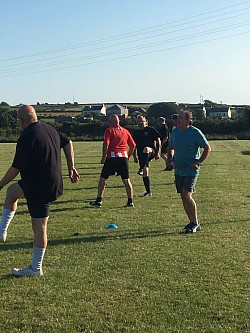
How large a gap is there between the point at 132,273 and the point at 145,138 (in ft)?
22.9

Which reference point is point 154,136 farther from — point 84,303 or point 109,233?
point 84,303

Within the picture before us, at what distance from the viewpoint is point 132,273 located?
605 centimetres

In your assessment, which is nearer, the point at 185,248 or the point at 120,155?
the point at 185,248

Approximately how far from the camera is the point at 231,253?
6902mm

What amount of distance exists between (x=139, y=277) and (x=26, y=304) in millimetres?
Answer: 1411

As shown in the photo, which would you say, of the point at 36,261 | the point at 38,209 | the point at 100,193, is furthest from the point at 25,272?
the point at 100,193

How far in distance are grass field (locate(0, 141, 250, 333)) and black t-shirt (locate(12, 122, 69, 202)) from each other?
985mm

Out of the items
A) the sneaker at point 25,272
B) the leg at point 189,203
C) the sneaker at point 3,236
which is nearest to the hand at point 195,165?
the leg at point 189,203

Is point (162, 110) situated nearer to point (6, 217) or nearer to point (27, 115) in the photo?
point (6, 217)

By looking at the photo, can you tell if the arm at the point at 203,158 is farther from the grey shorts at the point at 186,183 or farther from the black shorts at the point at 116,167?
the black shorts at the point at 116,167

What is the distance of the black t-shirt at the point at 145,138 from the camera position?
12.7m

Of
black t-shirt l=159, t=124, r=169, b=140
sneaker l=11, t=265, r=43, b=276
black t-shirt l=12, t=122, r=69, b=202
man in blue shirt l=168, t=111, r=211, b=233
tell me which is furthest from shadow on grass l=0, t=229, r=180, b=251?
black t-shirt l=159, t=124, r=169, b=140

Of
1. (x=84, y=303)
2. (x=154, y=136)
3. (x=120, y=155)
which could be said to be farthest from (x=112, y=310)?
(x=154, y=136)

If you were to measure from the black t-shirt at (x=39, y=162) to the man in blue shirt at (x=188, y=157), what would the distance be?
264 centimetres
